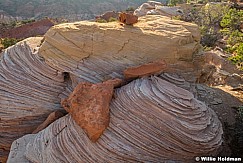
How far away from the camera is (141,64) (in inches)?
342

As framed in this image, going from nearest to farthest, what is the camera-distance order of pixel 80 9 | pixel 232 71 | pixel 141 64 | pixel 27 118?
pixel 141 64, pixel 27 118, pixel 232 71, pixel 80 9

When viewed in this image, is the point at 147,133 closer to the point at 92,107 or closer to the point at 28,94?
the point at 92,107

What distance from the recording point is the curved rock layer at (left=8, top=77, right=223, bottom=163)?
23.2 feet

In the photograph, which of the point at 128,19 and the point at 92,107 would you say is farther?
the point at 128,19

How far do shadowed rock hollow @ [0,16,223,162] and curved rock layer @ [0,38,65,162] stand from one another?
0.10 feet

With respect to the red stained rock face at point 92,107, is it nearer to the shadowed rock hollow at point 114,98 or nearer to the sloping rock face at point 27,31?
the shadowed rock hollow at point 114,98

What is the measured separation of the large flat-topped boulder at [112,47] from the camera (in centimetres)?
876

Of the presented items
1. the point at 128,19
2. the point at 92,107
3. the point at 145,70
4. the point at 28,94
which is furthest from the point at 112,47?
the point at 28,94

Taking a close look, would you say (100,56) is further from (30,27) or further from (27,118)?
(30,27)

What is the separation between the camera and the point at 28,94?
30.2 feet

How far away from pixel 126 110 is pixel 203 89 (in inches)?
158

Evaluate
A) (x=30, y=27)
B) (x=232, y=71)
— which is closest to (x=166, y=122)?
(x=232, y=71)

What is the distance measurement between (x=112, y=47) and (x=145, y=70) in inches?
53.2

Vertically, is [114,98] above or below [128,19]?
below
